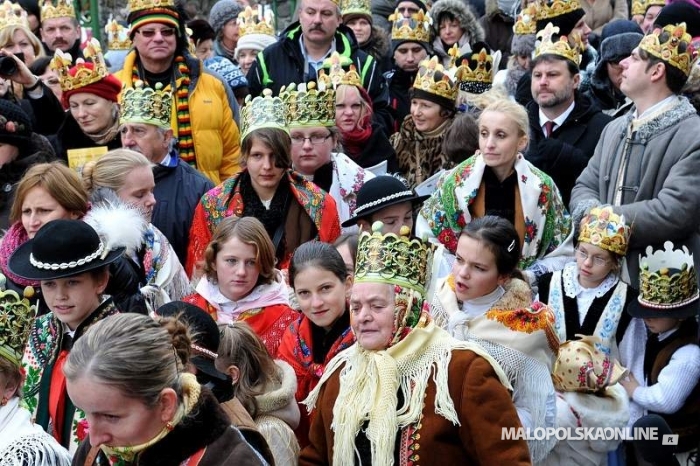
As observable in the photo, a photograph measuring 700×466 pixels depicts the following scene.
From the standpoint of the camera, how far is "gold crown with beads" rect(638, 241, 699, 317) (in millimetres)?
6711

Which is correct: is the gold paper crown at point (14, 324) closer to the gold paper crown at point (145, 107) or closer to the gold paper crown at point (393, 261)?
the gold paper crown at point (393, 261)

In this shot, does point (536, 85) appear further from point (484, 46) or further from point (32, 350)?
point (32, 350)

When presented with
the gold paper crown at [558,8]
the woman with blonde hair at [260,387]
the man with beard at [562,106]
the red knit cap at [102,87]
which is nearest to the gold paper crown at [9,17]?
the red knit cap at [102,87]

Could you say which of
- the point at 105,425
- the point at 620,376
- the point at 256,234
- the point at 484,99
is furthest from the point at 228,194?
the point at 105,425

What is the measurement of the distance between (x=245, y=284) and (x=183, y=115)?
2.29 meters

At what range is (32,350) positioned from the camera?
18.1 ft

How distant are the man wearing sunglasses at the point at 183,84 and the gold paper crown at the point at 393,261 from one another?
11.4 ft

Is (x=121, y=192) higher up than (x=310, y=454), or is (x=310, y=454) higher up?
(x=121, y=192)

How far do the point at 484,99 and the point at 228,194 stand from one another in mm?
1829

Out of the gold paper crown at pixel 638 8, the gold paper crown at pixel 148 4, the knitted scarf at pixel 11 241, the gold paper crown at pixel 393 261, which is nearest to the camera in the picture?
the gold paper crown at pixel 393 261

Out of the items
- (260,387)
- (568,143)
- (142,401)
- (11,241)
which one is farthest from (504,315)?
(568,143)

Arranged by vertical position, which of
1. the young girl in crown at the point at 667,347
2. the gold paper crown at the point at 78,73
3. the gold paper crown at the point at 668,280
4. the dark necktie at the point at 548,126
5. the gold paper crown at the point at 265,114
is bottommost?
the young girl in crown at the point at 667,347

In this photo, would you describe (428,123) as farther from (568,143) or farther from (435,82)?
(568,143)

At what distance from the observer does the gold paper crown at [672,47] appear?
7.32 meters
